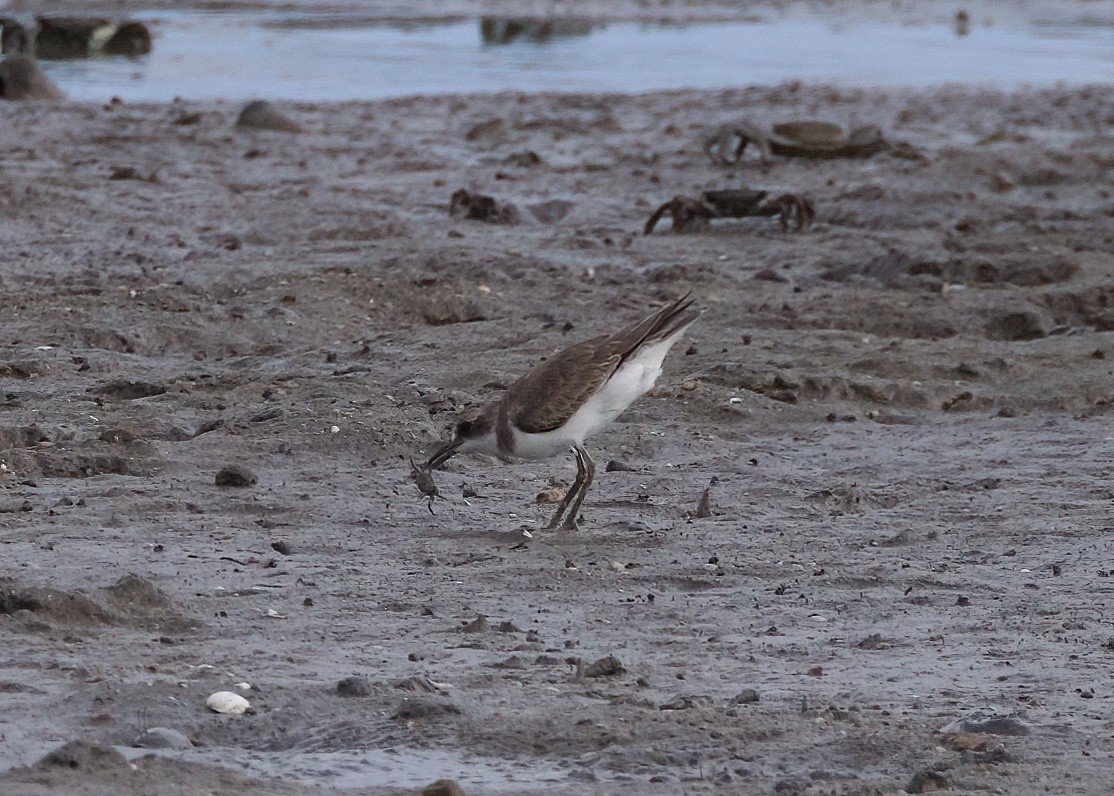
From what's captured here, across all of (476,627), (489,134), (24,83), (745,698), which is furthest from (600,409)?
(24,83)

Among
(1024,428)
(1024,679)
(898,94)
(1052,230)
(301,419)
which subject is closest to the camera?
(1024,679)

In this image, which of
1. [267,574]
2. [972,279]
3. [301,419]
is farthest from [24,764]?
[972,279]

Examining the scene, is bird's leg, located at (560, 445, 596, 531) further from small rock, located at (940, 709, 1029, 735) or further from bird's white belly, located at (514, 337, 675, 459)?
small rock, located at (940, 709, 1029, 735)

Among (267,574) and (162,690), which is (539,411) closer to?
(267,574)

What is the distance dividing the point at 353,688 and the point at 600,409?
1.87 meters

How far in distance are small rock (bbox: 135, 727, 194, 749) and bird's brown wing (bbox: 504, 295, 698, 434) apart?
2028 mm

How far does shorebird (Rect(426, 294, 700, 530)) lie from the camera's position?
5602 millimetres

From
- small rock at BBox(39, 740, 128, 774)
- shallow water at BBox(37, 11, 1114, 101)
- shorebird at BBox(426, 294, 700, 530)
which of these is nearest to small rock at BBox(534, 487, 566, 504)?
shorebird at BBox(426, 294, 700, 530)

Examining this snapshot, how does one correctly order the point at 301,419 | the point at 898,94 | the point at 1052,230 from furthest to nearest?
the point at 898,94 → the point at 1052,230 → the point at 301,419

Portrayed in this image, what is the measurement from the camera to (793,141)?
47.6 feet

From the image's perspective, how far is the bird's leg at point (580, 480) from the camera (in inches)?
220

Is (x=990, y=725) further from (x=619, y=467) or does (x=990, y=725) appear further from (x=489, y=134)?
(x=489, y=134)

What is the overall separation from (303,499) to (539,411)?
0.90m

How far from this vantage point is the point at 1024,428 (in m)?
7.08
